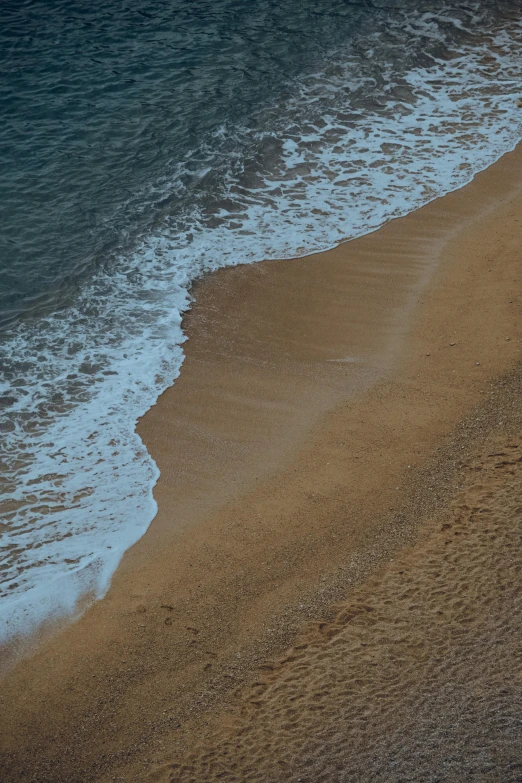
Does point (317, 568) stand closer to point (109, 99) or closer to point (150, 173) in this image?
point (150, 173)

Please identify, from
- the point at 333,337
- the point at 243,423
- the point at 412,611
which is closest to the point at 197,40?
the point at 333,337

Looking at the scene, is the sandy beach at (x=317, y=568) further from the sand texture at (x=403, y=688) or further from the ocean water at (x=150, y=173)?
the ocean water at (x=150, y=173)

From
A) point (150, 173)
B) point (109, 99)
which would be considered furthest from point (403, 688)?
point (109, 99)

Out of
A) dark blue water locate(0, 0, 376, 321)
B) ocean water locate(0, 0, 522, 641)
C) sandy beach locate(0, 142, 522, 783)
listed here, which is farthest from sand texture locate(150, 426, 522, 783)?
dark blue water locate(0, 0, 376, 321)

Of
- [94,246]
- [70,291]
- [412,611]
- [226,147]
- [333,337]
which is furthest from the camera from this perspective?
[226,147]

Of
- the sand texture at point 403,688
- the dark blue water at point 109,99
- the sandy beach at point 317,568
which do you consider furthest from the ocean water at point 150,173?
the sand texture at point 403,688

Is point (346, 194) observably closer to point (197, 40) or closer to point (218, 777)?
point (197, 40)
